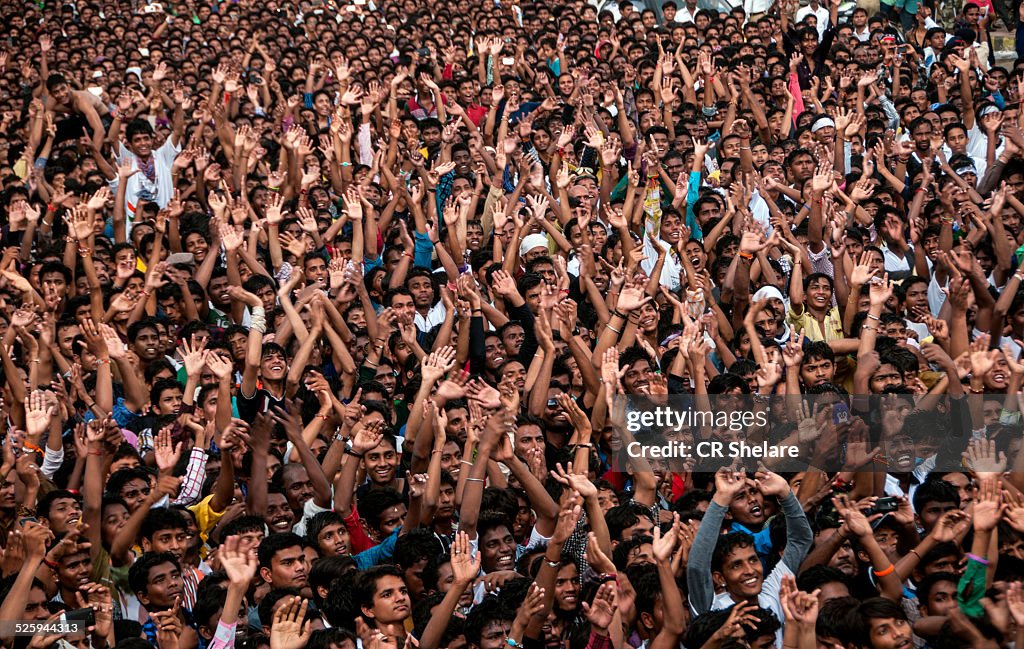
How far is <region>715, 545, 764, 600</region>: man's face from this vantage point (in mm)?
5184

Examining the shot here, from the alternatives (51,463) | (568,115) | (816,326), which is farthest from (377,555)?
(568,115)

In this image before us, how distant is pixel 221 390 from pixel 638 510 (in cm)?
242

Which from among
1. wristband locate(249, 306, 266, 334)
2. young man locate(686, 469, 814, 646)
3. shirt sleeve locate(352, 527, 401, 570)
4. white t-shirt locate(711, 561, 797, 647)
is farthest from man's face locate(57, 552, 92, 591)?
white t-shirt locate(711, 561, 797, 647)

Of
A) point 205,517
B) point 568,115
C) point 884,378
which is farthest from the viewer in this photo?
point 568,115

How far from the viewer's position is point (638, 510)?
19.1 feet

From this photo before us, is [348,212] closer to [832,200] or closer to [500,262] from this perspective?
[500,262]

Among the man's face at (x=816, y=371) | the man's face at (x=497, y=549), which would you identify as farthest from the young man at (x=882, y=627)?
the man's face at (x=816, y=371)

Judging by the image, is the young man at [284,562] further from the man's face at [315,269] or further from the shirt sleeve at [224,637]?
the man's face at [315,269]

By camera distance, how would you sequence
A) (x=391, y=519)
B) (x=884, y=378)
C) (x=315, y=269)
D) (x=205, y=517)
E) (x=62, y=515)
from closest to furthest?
(x=62, y=515)
(x=391, y=519)
(x=205, y=517)
(x=884, y=378)
(x=315, y=269)

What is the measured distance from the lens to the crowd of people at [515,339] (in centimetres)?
520

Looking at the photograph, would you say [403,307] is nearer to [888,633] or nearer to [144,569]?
[144,569]

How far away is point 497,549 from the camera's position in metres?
5.75

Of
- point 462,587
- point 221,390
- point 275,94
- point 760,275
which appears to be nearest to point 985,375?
point 760,275

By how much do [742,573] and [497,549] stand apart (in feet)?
3.79
